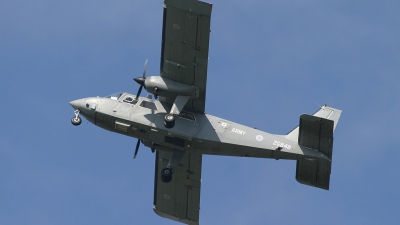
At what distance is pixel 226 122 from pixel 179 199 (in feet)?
28.5

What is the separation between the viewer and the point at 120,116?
150ft

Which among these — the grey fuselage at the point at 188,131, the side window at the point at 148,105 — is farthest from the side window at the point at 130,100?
the side window at the point at 148,105

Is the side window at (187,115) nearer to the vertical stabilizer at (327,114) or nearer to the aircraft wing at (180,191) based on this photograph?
the aircraft wing at (180,191)

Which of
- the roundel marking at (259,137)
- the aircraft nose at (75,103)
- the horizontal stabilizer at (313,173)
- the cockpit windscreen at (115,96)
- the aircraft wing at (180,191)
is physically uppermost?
the cockpit windscreen at (115,96)

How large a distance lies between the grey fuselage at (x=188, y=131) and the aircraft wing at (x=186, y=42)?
81.0 inches

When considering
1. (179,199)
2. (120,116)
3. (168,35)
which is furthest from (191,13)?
(179,199)

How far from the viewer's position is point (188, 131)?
4550 centimetres

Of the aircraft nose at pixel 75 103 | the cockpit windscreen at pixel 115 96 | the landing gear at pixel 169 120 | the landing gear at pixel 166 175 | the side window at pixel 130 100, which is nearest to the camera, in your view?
the landing gear at pixel 169 120

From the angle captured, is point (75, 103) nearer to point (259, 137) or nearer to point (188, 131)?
point (188, 131)

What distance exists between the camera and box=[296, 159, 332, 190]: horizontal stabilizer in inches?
1778

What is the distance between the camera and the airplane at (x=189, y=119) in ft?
144

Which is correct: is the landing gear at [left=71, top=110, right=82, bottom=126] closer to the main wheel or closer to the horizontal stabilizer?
the main wheel

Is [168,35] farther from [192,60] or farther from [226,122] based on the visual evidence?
[226,122]

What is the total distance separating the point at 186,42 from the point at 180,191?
481 inches
